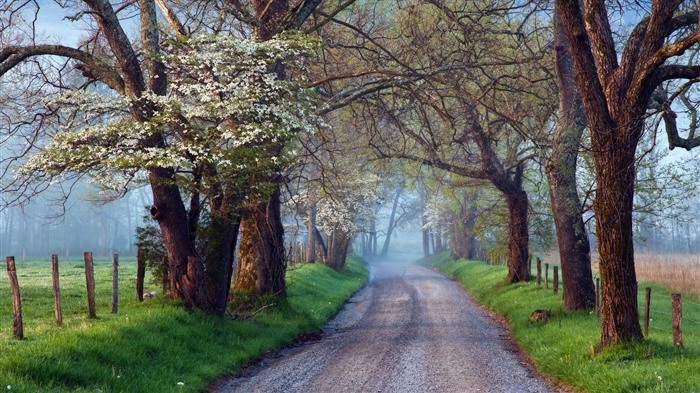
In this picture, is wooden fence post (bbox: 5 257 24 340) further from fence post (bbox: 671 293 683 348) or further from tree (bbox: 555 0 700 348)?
fence post (bbox: 671 293 683 348)

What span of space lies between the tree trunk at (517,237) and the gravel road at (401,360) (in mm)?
5658

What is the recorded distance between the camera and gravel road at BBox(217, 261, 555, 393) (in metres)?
10.3

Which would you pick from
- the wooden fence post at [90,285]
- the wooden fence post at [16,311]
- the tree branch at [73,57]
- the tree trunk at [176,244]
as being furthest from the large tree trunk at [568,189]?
the wooden fence post at [16,311]

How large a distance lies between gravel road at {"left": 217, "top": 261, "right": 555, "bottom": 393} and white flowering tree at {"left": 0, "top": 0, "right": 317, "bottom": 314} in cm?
341

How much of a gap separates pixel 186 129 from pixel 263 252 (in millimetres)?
6986

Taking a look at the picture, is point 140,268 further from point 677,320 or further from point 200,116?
point 677,320

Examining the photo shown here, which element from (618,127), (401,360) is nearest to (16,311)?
(401,360)

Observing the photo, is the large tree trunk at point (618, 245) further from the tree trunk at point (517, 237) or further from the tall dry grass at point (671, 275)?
the tree trunk at point (517, 237)

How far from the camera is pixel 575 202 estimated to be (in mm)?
17719

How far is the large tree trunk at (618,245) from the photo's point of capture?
11062mm

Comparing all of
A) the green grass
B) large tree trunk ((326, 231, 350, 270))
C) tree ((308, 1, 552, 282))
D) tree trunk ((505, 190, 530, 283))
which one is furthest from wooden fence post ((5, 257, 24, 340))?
large tree trunk ((326, 231, 350, 270))

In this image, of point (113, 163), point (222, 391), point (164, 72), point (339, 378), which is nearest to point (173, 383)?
point (222, 391)

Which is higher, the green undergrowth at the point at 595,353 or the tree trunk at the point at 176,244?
the tree trunk at the point at 176,244

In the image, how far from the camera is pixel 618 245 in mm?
11156
